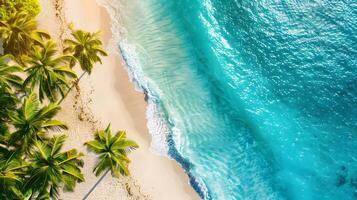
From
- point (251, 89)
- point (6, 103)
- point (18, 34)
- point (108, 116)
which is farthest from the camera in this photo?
point (251, 89)

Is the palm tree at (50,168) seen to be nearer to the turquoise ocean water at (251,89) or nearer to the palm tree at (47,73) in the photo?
the palm tree at (47,73)

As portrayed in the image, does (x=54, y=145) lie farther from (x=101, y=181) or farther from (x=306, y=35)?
(x=306, y=35)

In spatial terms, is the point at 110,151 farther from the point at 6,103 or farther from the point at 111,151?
the point at 6,103

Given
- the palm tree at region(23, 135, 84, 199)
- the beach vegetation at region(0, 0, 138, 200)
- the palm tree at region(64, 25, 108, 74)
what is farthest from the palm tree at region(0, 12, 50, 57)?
the palm tree at region(23, 135, 84, 199)

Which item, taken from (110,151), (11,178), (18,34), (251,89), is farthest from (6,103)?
(251,89)

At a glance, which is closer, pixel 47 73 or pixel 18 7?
pixel 47 73

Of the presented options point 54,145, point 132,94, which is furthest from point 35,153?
point 132,94

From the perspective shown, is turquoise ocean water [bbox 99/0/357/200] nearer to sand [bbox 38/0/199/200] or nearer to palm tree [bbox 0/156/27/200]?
sand [bbox 38/0/199/200]
